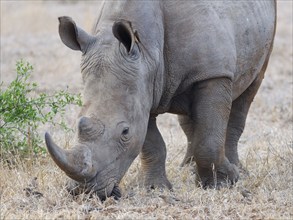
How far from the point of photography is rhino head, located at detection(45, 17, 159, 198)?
628cm

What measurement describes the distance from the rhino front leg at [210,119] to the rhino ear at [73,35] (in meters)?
1.09

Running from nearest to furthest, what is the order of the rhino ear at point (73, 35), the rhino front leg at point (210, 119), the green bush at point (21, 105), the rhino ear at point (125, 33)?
1. the rhino ear at point (125, 33)
2. the rhino ear at point (73, 35)
3. the rhino front leg at point (210, 119)
4. the green bush at point (21, 105)

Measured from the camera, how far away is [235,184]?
7672 millimetres

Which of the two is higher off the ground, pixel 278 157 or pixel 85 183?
pixel 85 183

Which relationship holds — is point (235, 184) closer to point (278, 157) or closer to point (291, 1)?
point (278, 157)

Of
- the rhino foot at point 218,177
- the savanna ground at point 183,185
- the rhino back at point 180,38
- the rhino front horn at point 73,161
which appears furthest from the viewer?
the rhino foot at point 218,177

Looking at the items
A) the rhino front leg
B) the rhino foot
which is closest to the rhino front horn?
the rhino front leg

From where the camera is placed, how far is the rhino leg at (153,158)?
7680mm

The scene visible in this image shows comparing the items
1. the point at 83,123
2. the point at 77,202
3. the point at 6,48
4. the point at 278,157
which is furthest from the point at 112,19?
the point at 6,48

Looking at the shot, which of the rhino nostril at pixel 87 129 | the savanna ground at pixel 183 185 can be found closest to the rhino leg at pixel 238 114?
the savanna ground at pixel 183 185

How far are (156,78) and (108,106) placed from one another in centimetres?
68

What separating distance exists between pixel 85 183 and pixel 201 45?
5.30 feet

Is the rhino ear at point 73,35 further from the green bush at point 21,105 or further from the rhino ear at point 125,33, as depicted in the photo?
the green bush at point 21,105

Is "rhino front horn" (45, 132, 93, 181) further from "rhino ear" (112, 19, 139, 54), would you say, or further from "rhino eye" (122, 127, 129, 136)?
"rhino ear" (112, 19, 139, 54)
